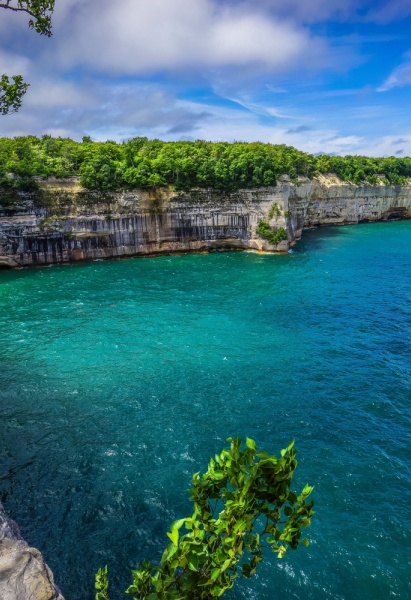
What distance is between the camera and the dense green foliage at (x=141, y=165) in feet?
212

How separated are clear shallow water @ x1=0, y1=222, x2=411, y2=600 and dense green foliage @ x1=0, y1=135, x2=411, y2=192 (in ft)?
76.0

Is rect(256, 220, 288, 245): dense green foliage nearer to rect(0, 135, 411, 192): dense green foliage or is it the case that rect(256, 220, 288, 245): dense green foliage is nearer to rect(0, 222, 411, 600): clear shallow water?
rect(0, 135, 411, 192): dense green foliage

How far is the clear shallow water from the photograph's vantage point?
17.2 meters

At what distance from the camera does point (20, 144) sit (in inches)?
2581

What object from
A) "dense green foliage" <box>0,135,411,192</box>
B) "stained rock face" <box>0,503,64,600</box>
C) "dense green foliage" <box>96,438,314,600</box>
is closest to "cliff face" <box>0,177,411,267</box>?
"dense green foliage" <box>0,135,411,192</box>

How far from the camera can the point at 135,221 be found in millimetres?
66938

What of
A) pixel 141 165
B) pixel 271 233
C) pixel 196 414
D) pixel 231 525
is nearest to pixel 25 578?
pixel 231 525

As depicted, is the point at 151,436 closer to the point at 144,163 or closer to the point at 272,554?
the point at 272,554

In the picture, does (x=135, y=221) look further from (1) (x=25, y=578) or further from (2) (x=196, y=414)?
(1) (x=25, y=578)

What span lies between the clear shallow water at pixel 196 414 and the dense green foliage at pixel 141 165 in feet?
76.0

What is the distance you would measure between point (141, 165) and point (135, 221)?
31.5 feet

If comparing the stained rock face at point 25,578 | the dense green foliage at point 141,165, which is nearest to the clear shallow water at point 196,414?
the stained rock face at point 25,578

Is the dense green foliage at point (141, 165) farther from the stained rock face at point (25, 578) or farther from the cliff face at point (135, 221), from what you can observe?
the stained rock face at point (25, 578)

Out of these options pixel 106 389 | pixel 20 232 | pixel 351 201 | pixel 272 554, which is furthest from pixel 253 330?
pixel 351 201
